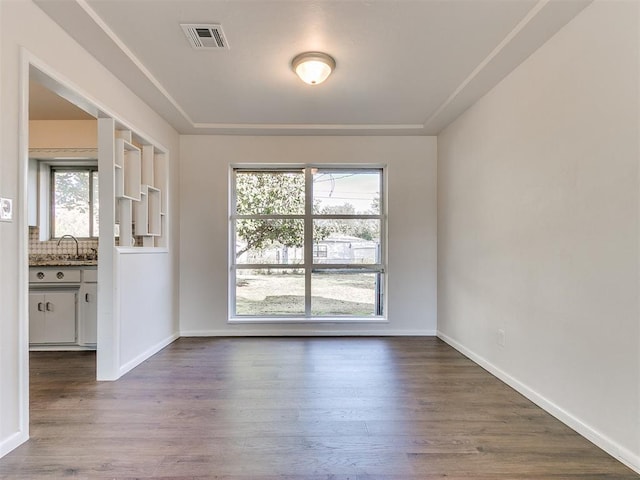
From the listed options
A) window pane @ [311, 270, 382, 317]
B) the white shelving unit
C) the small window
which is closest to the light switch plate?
the white shelving unit

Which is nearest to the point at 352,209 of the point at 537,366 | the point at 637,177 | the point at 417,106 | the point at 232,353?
the point at 417,106

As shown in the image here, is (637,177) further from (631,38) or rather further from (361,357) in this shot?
(361,357)

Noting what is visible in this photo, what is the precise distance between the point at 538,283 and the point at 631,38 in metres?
1.47

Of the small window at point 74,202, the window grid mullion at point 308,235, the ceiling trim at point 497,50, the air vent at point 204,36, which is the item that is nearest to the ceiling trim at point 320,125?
the ceiling trim at point 497,50

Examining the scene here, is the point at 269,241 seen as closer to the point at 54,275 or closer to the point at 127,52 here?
the point at 54,275

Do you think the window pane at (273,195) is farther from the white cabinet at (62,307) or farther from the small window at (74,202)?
the white cabinet at (62,307)

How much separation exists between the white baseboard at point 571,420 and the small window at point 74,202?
4.50 metres

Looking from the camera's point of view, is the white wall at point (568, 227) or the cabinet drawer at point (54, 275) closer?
the white wall at point (568, 227)

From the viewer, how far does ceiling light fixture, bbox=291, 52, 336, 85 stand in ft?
8.01

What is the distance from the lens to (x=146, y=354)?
3.21m

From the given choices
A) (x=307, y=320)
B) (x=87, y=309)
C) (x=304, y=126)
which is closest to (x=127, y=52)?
(x=304, y=126)

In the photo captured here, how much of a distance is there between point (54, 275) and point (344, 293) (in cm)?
316

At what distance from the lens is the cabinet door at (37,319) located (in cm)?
340

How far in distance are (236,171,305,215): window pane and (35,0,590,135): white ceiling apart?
0.89 metres
